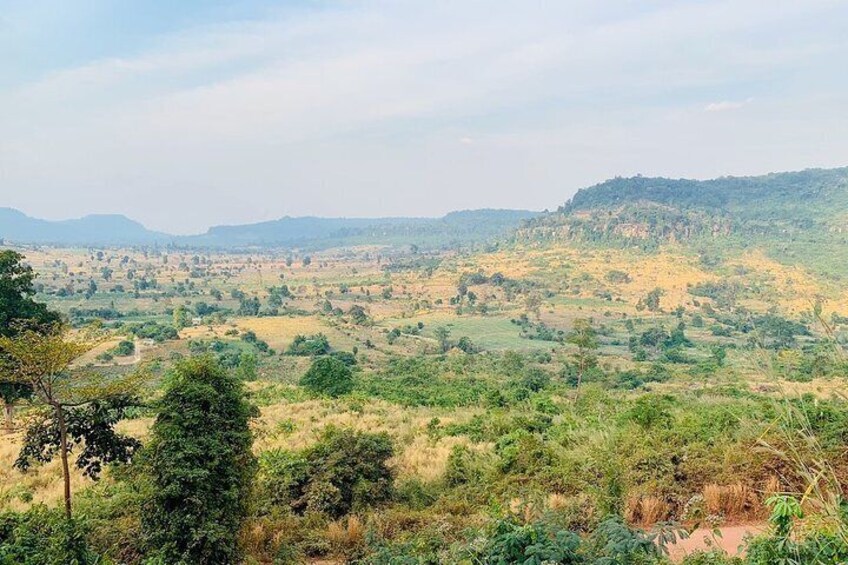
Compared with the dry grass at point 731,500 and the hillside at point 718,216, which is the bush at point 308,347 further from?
the hillside at point 718,216

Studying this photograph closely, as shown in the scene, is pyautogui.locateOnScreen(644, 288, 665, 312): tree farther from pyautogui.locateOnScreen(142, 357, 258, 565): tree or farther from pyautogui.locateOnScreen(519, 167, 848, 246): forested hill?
pyautogui.locateOnScreen(142, 357, 258, 565): tree

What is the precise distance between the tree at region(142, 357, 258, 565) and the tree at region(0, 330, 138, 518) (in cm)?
93

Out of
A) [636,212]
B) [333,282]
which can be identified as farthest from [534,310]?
[636,212]

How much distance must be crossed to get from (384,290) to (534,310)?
27880mm

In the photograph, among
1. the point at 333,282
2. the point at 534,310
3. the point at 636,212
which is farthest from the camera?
the point at 636,212

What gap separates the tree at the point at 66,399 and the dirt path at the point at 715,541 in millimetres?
5938

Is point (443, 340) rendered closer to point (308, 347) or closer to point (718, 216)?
point (308, 347)

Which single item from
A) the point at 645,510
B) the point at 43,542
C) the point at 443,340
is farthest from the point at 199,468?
the point at 443,340

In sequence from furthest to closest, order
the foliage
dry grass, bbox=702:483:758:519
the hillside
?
1. the hillside
2. dry grass, bbox=702:483:758:519
3. the foliage

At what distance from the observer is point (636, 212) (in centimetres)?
12575

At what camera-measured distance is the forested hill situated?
11512 centimetres

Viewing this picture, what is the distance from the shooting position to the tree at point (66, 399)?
6.29 metres

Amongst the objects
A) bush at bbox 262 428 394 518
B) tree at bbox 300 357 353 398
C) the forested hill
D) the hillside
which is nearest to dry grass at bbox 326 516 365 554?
bush at bbox 262 428 394 518

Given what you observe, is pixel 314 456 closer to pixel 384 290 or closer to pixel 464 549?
pixel 464 549
